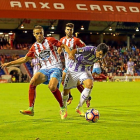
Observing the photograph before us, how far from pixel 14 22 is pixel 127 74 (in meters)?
13.2

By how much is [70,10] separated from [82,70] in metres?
24.8

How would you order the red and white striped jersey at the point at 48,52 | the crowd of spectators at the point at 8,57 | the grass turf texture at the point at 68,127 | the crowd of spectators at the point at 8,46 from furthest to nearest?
the crowd of spectators at the point at 8,46 < the crowd of spectators at the point at 8,57 < the red and white striped jersey at the point at 48,52 < the grass turf texture at the point at 68,127

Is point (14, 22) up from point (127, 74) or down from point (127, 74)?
up

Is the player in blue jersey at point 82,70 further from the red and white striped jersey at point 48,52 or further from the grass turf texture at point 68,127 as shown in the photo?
the grass turf texture at point 68,127

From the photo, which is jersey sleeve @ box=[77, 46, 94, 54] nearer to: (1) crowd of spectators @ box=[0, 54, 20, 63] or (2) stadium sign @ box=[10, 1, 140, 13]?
(2) stadium sign @ box=[10, 1, 140, 13]

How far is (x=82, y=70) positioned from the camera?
348 inches

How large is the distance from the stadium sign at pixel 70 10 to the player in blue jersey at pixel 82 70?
23.0 meters

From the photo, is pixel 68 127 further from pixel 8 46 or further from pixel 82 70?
pixel 8 46

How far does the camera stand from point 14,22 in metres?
39.1

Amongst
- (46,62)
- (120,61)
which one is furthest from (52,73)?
(120,61)

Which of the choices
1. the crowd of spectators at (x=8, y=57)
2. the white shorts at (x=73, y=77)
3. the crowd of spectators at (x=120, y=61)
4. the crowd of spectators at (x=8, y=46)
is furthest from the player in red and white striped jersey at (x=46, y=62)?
the crowd of spectators at (x=8, y=46)

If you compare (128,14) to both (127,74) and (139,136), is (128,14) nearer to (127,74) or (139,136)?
(127,74)

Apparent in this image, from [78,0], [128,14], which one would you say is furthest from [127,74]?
[78,0]

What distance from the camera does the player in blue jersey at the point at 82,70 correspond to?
333 inches
